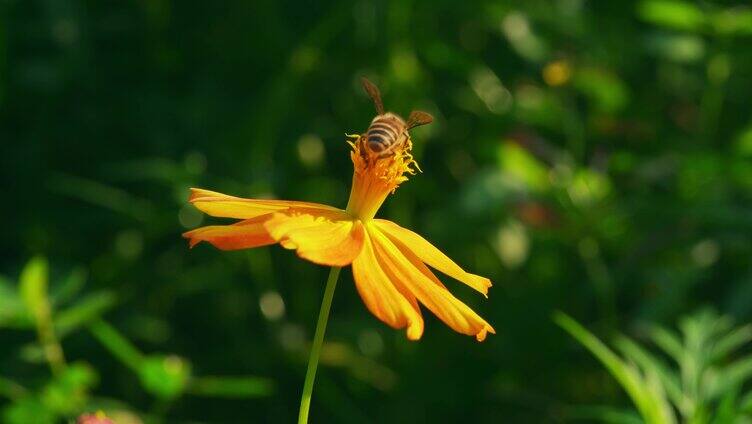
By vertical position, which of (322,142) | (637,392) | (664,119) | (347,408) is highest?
(664,119)

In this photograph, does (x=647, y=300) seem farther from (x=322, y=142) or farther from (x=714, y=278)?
(x=322, y=142)

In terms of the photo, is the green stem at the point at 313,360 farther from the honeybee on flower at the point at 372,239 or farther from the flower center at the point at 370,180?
the flower center at the point at 370,180

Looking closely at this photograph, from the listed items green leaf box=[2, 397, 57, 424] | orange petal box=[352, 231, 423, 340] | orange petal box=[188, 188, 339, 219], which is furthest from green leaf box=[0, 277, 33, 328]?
orange petal box=[352, 231, 423, 340]

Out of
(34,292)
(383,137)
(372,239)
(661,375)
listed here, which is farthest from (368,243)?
(34,292)

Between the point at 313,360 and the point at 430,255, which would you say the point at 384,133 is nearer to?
the point at 430,255

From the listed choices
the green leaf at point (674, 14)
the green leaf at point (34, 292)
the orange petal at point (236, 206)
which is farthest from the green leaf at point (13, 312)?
the green leaf at point (674, 14)

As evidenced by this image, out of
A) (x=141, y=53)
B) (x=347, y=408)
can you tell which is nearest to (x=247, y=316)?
(x=347, y=408)

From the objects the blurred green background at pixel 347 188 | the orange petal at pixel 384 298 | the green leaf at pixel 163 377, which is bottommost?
the orange petal at pixel 384 298

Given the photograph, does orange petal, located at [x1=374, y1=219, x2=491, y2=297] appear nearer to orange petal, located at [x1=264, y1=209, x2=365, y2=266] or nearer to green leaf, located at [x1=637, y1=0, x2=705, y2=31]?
orange petal, located at [x1=264, y1=209, x2=365, y2=266]
